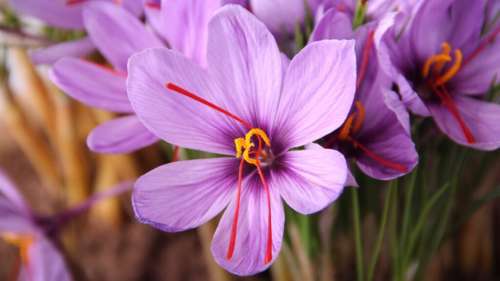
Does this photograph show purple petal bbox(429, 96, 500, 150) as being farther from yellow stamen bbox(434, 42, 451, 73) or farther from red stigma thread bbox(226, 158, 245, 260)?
red stigma thread bbox(226, 158, 245, 260)

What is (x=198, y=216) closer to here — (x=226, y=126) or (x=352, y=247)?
(x=226, y=126)

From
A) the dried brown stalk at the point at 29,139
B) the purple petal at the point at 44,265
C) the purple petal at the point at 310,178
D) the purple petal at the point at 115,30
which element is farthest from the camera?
the dried brown stalk at the point at 29,139

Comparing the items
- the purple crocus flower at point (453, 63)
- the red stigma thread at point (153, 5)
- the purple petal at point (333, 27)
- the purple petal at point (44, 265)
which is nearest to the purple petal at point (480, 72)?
the purple crocus flower at point (453, 63)

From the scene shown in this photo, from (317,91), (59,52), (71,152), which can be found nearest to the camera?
(317,91)

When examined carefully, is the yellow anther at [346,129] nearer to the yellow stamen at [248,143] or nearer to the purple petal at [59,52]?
the yellow stamen at [248,143]

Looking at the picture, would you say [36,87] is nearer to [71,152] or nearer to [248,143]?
[71,152]

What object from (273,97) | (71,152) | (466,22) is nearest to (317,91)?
(273,97)
